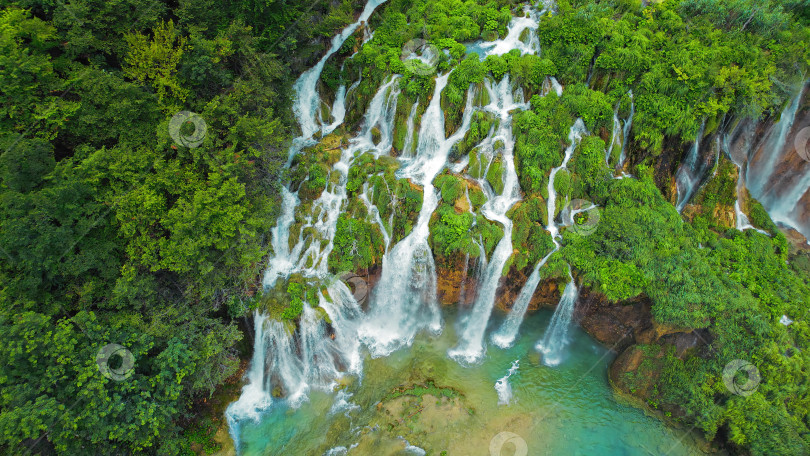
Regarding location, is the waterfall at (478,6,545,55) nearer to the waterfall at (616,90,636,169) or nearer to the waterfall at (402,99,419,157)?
the waterfall at (402,99,419,157)

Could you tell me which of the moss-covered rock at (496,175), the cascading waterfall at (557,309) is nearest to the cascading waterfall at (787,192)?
the cascading waterfall at (557,309)

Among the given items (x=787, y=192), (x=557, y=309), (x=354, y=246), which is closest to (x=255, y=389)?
(x=354, y=246)

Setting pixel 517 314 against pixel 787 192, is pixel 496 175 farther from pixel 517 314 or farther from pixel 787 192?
pixel 787 192

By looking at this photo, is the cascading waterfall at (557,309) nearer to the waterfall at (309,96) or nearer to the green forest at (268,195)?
the green forest at (268,195)

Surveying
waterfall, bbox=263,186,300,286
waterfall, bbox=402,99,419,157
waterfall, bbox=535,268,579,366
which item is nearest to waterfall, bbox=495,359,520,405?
waterfall, bbox=535,268,579,366

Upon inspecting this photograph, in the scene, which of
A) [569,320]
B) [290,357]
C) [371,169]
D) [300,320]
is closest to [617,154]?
[569,320]
